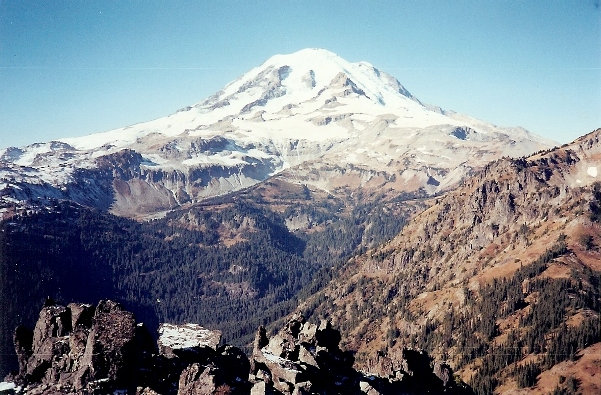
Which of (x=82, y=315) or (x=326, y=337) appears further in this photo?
(x=326, y=337)

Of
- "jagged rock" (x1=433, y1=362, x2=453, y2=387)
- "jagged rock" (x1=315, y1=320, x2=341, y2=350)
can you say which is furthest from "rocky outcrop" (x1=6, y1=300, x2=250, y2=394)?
"jagged rock" (x1=433, y1=362, x2=453, y2=387)

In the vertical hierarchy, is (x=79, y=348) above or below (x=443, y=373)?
above

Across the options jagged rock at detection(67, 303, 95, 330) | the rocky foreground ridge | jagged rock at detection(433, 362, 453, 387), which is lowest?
jagged rock at detection(433, 362, 453, 387)

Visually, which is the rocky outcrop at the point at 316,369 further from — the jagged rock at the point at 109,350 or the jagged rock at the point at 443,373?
the jagged rock at the point at 109,350

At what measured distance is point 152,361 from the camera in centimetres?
6044

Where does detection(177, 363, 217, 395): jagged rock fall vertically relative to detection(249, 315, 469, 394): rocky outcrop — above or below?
above

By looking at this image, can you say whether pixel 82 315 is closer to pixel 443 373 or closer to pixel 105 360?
pixel 105 360

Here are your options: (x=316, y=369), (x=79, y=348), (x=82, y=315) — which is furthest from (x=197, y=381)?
(x=316, y=369)

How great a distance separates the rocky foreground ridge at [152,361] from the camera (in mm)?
54959

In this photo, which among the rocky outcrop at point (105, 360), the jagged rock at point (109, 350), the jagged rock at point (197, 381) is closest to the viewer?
the jagged rock at point (197, 381)

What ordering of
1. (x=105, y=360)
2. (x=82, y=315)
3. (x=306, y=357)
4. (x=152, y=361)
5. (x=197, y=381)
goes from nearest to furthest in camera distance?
(x=197, y=381) < (x=105, y=360) < (x=152, y=361) < (x=82, y=315) < (x=306, y=357)

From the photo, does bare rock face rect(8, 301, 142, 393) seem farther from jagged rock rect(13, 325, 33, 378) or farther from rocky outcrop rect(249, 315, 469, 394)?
rocky outcrop rect(249, 315, 469, 394)

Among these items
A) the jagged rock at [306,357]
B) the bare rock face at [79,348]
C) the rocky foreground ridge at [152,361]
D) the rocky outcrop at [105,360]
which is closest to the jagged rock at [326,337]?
the rocky foreground ridge at [152,361]

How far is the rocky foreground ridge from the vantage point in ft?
180
